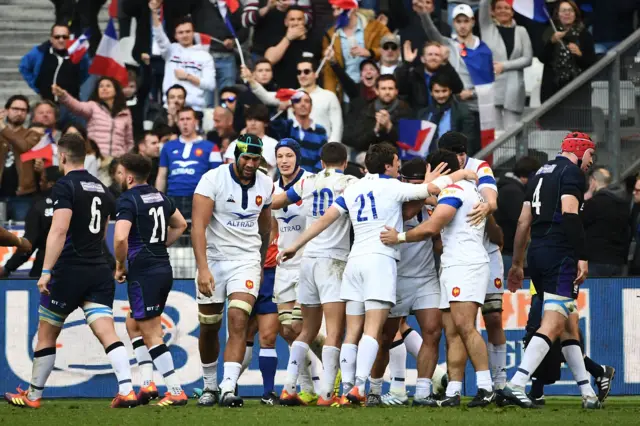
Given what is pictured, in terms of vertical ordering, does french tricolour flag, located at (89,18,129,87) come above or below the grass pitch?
above

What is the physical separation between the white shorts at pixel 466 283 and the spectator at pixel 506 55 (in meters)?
6.70

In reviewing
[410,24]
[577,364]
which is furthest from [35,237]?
[577,364]

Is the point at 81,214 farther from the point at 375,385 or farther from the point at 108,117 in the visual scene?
the point at 108,117

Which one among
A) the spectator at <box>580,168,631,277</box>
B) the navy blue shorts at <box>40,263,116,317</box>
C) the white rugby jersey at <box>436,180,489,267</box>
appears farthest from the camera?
the spectator at <box>580,168,631,277</box>

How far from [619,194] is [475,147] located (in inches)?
90.9

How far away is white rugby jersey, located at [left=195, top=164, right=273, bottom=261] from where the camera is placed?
12.3m

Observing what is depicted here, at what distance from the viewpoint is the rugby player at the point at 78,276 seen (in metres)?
12.0

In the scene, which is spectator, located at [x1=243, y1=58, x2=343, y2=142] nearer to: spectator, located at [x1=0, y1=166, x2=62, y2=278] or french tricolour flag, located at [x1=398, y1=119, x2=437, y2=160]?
french tricolour flag, located at [x1=398, y1=119, x2=437, y2=160]

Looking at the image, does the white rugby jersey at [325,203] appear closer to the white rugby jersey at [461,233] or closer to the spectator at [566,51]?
the white rugby jersey at [461,233]

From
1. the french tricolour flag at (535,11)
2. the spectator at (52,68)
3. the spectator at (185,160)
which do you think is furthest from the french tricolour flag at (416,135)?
the spectator at (52,68)

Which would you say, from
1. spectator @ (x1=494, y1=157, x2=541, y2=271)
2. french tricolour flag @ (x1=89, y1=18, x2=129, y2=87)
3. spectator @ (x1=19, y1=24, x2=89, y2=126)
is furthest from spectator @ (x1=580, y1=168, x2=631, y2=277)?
spectator @ (x1=19, y1=24, x2=89, y2=126)

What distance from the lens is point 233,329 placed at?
1215 centimetres

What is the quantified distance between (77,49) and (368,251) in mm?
8805

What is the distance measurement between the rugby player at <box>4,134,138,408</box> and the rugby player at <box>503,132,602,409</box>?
3620mm
